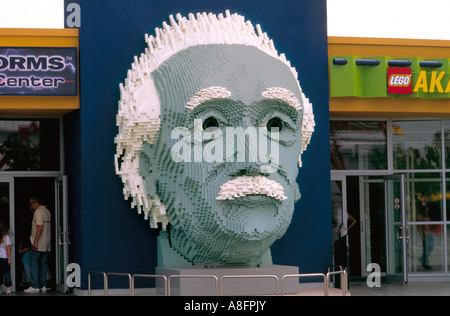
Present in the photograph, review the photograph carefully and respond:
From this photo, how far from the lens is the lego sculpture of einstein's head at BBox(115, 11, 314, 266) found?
16.9 m

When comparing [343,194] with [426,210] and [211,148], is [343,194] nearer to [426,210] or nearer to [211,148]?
[426,210]

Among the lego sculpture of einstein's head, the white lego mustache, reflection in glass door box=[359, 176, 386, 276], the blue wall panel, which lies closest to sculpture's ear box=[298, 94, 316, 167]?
the lego sculpture of einstein's head

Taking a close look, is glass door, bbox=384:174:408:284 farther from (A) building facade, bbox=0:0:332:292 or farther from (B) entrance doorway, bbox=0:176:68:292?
(B) entrance doorway, bbox=0:176:68:292

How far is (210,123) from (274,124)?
3.91ft

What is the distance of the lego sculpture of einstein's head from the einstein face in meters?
0.02

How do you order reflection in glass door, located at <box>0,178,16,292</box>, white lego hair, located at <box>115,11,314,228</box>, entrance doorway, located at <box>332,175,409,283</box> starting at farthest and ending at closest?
entrance doorway, located at <box>332,175,409,283</box> < reflection in glass door, located at <box>0,178,16,292</box> < white lego hair, located at <box>115,11,314,228</box>

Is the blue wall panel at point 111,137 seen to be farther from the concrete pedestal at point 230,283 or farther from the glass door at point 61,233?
the concrete pedestal at point 230,283

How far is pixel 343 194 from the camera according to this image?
21.7 metres

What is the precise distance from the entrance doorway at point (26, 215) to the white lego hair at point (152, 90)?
228cm

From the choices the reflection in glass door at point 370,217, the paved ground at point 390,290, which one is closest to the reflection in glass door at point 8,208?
the paved ground at point 390,290

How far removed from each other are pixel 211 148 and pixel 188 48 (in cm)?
201

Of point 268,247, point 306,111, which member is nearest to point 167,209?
point 268,247

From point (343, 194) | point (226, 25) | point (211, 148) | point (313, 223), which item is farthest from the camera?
point (343, 194)
